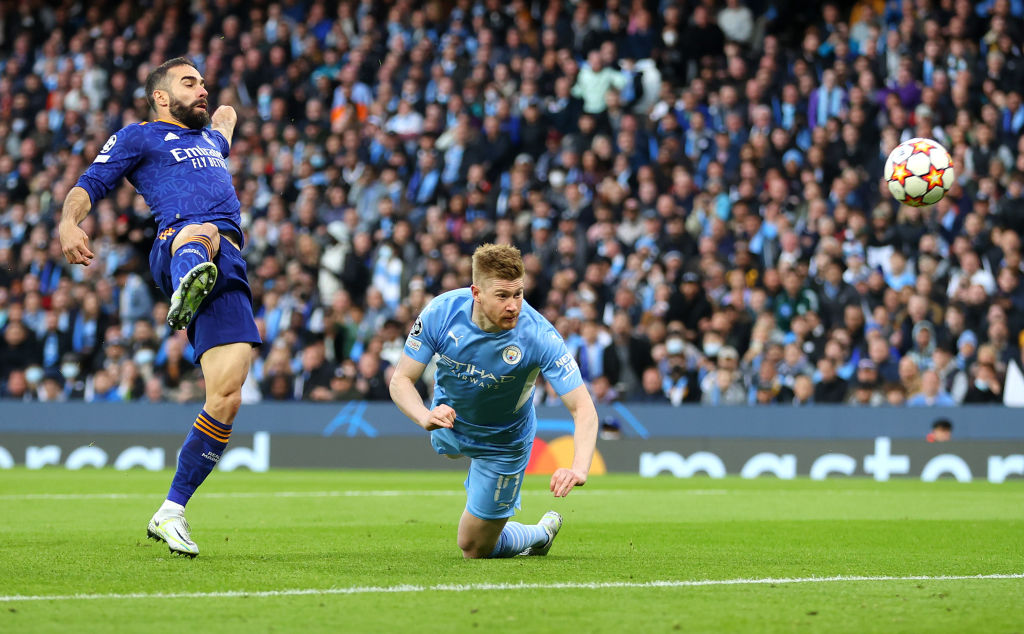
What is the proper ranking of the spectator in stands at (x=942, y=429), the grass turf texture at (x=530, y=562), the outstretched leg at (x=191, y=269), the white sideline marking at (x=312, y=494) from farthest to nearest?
the spectator in stands at (x=942, y=429) → the white sideline marking at (x=312, y=494) → the outstretched leg at (x=191, y=269) → the grass turf texture at (x=530, y=562)

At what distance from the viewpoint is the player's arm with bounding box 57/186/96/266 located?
684 cm

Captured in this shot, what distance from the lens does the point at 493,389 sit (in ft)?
22.6

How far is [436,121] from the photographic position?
2145 centimetres

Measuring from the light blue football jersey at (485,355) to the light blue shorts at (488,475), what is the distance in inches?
11.7

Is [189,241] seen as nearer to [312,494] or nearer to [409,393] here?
[409,393]

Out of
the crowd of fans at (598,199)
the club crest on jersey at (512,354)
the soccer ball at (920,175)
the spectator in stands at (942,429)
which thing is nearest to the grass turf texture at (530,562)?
the club crest on jersey at (512,354)

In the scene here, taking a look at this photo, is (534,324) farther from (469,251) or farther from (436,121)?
(436,121)

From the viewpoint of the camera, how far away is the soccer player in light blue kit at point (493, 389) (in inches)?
253

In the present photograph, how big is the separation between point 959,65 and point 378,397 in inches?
363

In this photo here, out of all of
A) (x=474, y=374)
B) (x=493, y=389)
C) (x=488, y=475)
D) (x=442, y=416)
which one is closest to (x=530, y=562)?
(x=488, y=475)

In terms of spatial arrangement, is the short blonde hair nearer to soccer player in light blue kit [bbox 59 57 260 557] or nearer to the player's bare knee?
soccer player in light blue kit [bbox 59 57 260 557]

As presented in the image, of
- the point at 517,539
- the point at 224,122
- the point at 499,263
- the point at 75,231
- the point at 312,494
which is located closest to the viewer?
the point at 499,263

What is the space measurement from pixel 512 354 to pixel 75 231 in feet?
7.48

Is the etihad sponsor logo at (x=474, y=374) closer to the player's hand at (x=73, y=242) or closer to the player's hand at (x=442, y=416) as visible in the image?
the player's hand at (x=442, y=416)
